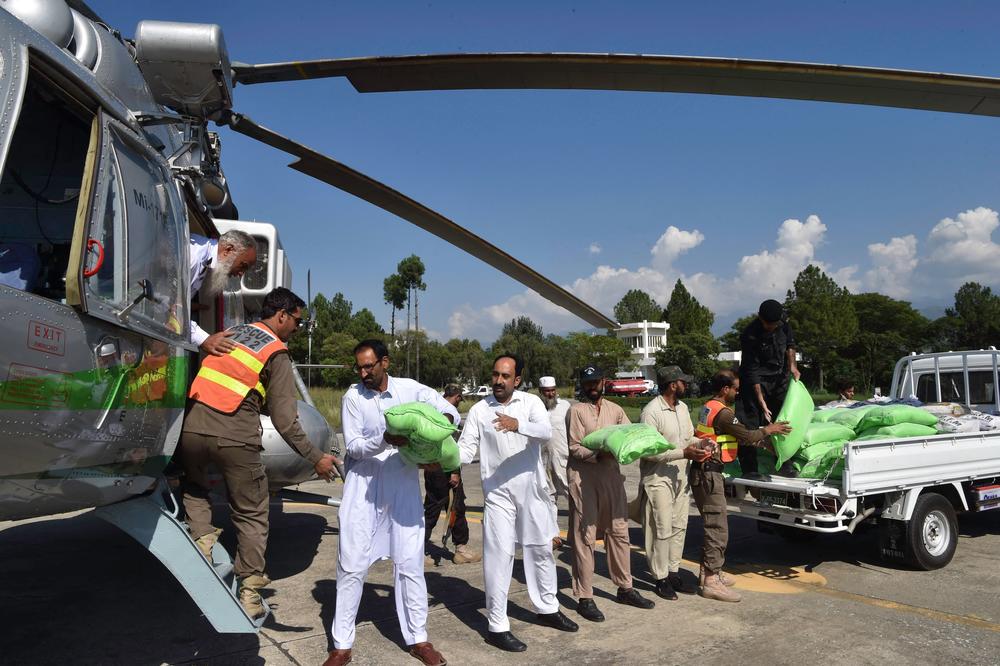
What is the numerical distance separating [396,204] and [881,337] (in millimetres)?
66378

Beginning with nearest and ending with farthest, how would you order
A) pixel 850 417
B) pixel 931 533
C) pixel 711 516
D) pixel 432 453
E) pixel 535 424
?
pixel 432 453
pixel 535 424
pixel 711 516
pixel 931 533
pixel 850 417

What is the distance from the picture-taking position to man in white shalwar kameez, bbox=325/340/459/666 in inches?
160

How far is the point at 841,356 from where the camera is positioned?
63.3 metres

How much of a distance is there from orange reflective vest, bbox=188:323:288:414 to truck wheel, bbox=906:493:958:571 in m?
5.49

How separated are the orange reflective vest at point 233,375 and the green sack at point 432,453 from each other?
3.21 feet

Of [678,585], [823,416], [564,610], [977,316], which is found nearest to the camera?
[564,610]

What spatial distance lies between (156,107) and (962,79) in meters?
4.48

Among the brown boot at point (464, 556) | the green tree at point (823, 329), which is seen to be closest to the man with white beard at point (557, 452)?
the brown boot at point (464, 556)

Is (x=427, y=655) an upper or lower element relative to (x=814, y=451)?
A: lower

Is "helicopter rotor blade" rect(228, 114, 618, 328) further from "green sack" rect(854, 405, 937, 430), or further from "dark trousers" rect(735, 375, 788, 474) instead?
"green sack" rect(854, 405, 937, 430)

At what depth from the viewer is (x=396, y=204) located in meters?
4.98

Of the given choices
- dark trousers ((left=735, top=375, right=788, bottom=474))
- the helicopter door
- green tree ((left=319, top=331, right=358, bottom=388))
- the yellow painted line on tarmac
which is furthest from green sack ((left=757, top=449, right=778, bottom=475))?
green tree ((left=319, top=331, right=358, bottom=388))

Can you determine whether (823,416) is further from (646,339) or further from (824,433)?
(646,339)

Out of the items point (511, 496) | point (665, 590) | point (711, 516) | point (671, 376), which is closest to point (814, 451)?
point (711, 516)
